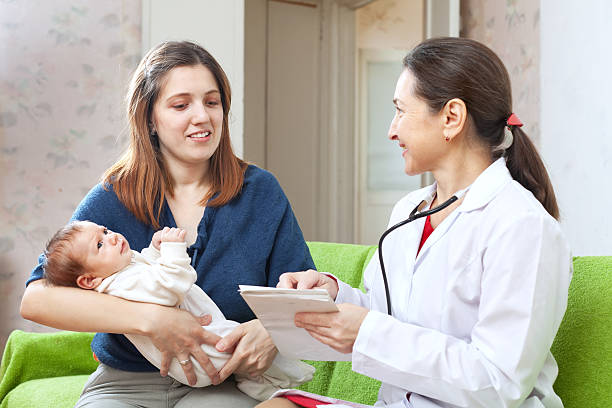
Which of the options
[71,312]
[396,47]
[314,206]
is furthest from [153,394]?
[396,47]

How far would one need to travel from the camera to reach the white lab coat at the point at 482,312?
3.51 feet

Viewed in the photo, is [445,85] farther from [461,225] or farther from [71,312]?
[71,312]

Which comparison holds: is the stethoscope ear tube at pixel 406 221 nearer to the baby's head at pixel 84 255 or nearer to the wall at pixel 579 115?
the baby's head at pixel 84 255

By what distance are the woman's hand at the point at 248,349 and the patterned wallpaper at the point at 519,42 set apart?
225cm

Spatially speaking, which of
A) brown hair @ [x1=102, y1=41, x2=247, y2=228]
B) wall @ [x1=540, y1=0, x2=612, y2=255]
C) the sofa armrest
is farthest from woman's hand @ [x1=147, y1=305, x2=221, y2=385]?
wall @ [x1=540, y1=0, x2=612, y2=255]

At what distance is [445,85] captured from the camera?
1.26m

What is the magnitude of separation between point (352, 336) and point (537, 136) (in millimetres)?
2411

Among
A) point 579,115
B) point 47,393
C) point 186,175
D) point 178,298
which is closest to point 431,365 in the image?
point 178,298

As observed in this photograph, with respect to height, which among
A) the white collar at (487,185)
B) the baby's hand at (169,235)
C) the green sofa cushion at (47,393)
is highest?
the white collar at (487,185)

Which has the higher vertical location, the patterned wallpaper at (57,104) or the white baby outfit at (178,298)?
the patterned wallpaper at (57,104)

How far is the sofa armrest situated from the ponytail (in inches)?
63.4

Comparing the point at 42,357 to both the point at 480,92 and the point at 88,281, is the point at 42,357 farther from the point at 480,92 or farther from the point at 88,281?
the point at 480,92

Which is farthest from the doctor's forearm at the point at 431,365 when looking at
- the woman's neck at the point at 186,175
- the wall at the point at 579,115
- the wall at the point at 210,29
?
the wall at the point at 210,29

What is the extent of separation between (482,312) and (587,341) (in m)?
0.32
